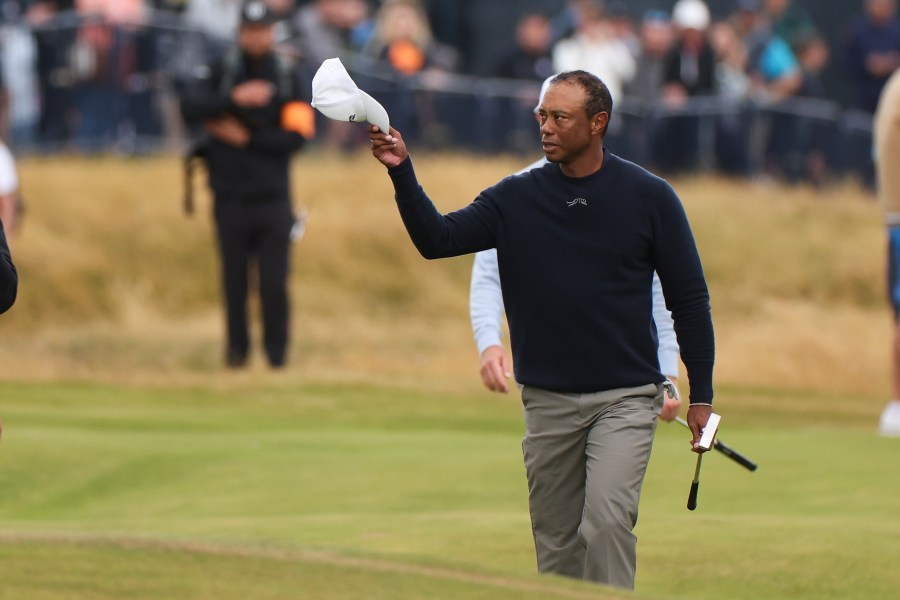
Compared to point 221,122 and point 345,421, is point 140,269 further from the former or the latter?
point 345,421

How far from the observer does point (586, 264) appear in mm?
6547

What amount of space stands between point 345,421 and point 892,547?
6.12 metres

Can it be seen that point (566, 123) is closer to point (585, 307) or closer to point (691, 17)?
point (585, 307)

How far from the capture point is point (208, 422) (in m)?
13.0

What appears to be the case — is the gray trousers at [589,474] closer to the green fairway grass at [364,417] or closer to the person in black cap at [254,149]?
the green fairway grass at [364,417]

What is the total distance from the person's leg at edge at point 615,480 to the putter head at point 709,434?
0.58 feet

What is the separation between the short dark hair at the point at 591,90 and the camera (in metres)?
6.57

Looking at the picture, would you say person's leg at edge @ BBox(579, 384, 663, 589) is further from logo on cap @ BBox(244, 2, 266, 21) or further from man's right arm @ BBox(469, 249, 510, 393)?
logo on cap @ BBox(244, 2, 266, 21)

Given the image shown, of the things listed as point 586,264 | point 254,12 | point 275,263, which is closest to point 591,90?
point 586,264

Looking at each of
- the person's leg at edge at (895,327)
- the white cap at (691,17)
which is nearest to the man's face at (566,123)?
the person's leg at edge at (895,327)

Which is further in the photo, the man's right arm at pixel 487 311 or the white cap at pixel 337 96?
the man's right arm at pixel 487 311

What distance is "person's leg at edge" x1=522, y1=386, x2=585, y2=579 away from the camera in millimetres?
6680

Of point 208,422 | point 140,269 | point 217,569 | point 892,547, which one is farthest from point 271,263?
point 217,569

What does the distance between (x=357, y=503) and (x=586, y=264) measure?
3.55 m
